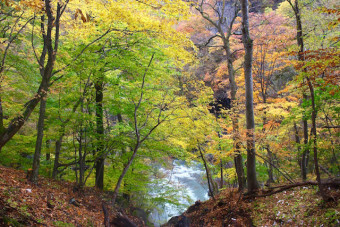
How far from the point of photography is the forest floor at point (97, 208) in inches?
184

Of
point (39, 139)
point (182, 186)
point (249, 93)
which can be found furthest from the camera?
point (182, 186)

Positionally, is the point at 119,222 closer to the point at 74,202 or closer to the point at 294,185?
the point at 74,202

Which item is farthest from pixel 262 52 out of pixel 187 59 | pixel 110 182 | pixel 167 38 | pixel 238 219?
pixel 110 182

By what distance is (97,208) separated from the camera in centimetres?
803

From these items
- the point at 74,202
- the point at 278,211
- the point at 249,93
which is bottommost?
the point at 278,211

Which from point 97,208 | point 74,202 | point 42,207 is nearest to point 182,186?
point 97,208

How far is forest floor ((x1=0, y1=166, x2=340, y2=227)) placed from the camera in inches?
184

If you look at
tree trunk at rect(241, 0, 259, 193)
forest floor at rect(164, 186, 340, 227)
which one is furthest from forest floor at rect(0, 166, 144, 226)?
tree trunk at rect(241, 0, 259, 193)

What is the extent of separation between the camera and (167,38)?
6371 mm

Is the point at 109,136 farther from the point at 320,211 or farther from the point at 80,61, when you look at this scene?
the point at 320,211

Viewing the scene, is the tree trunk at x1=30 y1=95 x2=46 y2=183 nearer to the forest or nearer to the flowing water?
the forest

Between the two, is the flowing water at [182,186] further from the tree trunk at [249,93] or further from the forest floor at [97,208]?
the tree trunk at [249,93]

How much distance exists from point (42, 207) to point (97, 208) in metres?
2.95

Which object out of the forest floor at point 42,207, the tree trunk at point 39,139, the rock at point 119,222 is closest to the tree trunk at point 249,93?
the rock at point 119,222
